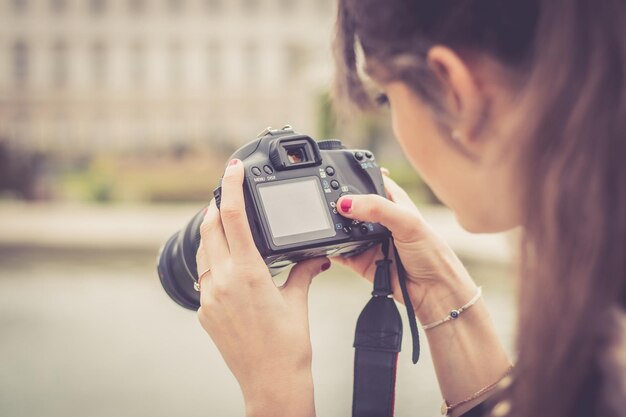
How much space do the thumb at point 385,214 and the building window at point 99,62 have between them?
38.3 meters

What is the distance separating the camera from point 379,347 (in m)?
1.02

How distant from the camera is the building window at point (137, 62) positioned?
37.8 m

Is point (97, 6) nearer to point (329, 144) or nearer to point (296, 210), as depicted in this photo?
point (329, 144)

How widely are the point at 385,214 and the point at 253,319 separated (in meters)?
0.25

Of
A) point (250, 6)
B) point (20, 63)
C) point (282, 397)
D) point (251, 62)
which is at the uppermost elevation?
point (250, 6)

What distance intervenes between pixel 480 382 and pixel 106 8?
39.4m

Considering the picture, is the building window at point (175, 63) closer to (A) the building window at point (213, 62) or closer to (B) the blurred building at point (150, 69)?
(B) the blurred building at point (150, 69)

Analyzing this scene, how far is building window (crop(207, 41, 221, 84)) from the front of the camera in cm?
3822

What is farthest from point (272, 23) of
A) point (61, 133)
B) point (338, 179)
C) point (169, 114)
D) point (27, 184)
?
point (338, 179)

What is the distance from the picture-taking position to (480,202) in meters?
0.74

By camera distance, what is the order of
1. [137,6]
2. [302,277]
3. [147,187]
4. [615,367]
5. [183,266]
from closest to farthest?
1. [615,367]
2. [302,277]
3. [183,266]
4. [147,187]
5. [137,6]

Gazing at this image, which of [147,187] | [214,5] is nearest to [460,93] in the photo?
[147,187]

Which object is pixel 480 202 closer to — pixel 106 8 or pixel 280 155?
pixel 280 155

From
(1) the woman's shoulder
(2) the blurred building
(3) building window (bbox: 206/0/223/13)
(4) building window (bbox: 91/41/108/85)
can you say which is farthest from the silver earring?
(3) building window (bbox: 206/0/223/13)
